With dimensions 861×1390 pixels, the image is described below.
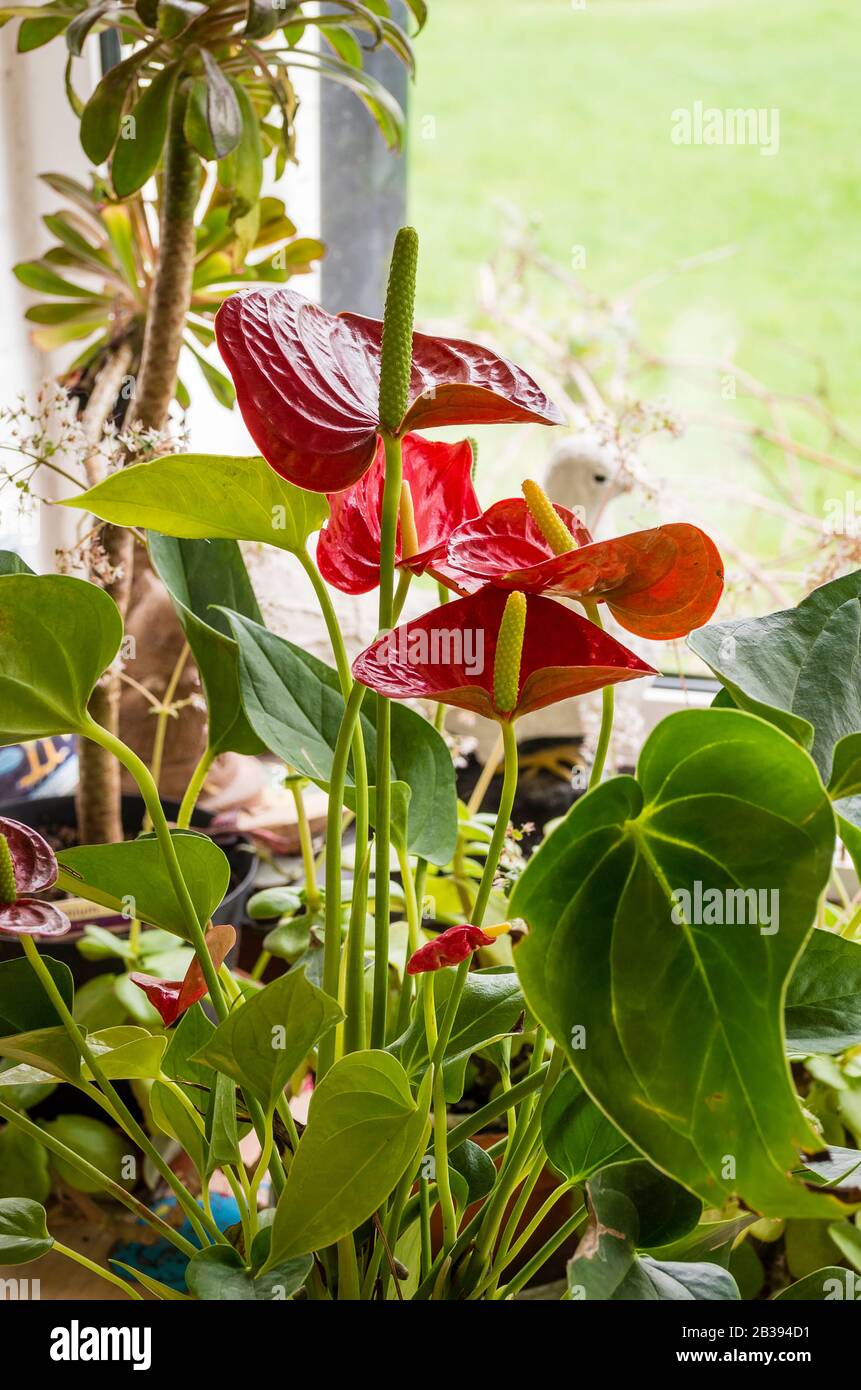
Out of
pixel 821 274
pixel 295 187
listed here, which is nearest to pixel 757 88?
pixel 821 274

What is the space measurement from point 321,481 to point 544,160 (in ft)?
6.19

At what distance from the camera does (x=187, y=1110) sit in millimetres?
501

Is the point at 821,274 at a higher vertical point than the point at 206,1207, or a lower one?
higher

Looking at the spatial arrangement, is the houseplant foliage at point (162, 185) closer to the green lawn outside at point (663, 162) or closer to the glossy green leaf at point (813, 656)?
the glossy green leaf at point (813, 656)

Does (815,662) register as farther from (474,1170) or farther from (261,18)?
(261,18)

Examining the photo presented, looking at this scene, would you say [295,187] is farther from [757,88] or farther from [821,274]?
[821,274]

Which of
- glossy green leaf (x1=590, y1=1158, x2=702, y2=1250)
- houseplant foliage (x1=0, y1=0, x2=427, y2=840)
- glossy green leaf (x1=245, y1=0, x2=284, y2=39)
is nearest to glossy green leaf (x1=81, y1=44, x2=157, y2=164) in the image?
houseplant foliage (x1=0, y1=0, x2=427, y2=840)

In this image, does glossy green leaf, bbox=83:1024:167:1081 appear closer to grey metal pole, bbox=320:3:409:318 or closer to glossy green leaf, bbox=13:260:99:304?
glossy green leaf, bbox=13:260:99:304

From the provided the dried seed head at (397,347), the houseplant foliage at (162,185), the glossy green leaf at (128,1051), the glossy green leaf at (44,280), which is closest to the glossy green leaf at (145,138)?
the houseplant foliage at (162,185)

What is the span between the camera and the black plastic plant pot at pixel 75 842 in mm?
810

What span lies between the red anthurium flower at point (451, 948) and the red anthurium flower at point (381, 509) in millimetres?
146

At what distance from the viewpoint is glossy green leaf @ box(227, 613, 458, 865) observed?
498 mm

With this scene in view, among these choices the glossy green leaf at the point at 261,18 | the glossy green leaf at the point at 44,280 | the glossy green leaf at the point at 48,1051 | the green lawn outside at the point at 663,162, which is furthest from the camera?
the green lawn outside at the point at 663,162

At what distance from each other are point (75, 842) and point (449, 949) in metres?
0.64
